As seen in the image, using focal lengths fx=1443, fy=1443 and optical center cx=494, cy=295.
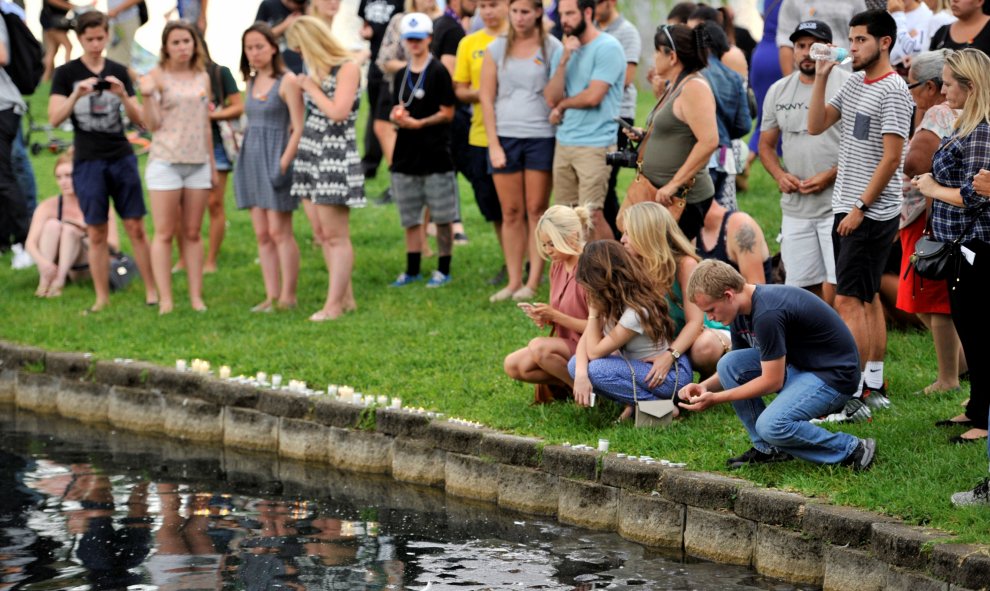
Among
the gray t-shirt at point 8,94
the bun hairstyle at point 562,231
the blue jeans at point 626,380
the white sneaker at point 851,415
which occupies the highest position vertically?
the gray t-shirt at point 8,94

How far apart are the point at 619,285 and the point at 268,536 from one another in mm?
2194

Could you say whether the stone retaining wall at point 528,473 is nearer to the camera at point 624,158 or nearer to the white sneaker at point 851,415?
the white sneaker at point 851,415

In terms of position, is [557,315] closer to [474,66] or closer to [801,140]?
[801,140]

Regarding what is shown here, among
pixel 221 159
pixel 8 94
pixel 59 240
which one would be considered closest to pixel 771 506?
pixel 8 94

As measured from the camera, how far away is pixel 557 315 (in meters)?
7.85

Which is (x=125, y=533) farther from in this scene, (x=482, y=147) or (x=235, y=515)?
(x=482, y=147)

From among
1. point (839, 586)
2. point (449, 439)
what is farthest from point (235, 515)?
point (839, 586)

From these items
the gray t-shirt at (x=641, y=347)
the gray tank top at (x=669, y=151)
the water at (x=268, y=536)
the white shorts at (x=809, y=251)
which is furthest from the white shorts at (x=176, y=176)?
the white shorts at (x=809, y=251)

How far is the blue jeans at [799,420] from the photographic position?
6520 mm

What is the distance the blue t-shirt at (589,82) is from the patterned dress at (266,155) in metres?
2.18

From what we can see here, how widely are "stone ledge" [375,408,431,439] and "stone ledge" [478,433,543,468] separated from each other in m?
0.51

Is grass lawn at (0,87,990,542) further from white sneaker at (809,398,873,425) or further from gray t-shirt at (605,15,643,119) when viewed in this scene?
gray t-shirt at (605,15,643,119)

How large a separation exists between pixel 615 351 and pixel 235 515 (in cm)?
217

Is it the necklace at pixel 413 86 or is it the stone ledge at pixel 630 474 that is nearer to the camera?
the stone ledge at pixel 630 474
